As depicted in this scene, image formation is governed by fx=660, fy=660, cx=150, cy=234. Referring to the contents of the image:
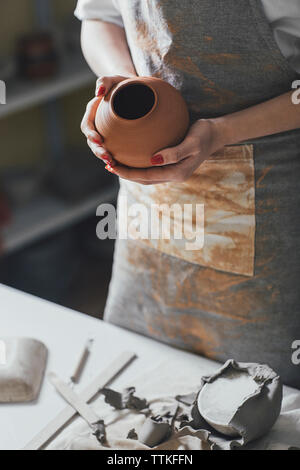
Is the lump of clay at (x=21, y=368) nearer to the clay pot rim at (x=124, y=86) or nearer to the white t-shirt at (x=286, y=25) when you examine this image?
the clay pot rim at (x=124, y=86)

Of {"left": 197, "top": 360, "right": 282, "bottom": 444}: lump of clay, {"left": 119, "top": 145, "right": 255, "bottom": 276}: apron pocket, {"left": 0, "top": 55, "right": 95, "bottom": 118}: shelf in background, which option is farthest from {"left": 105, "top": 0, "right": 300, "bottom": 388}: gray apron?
{"left": 0, "top": 55, "right": 95, "bottom": 118}: shelf in background

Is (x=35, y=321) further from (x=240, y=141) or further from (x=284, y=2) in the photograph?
(x=284, y=2)

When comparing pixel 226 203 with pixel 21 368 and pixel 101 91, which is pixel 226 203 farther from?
pixel 21 368

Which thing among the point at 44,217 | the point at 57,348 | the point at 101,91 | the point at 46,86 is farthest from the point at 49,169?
the point at 101,91

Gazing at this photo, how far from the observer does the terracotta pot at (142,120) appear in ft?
3.30

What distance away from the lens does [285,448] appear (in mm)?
930

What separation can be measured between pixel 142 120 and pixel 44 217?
63.5 inches

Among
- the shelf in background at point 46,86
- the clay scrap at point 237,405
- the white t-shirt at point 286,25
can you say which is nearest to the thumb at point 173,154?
the white t-shirt at point 286,25

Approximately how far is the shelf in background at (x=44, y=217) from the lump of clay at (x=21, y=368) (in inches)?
51.2

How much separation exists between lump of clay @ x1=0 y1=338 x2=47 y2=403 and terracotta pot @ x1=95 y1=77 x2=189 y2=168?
0.38 meters

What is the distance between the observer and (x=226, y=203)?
1140 mm

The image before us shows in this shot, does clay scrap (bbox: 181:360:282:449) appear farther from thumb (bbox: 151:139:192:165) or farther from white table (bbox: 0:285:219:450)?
thumb (bbox: 151:139:192:165)

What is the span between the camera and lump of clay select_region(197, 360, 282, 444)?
0.92 meters
